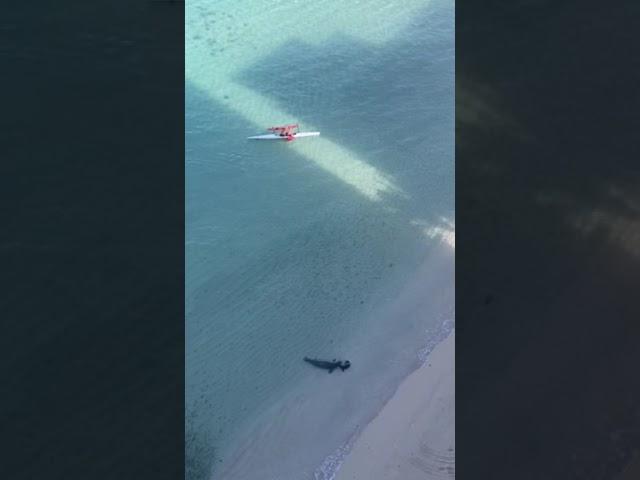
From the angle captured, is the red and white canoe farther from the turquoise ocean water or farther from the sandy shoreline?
the sandy shoreline

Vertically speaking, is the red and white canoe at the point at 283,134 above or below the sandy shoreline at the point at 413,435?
above

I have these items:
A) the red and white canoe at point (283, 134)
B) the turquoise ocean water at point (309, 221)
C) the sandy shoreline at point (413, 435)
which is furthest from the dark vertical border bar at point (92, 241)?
the sandy shoreline at point (413, 435)

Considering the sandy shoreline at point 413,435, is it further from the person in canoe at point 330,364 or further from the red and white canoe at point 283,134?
the red and white canoe at point 283,134
